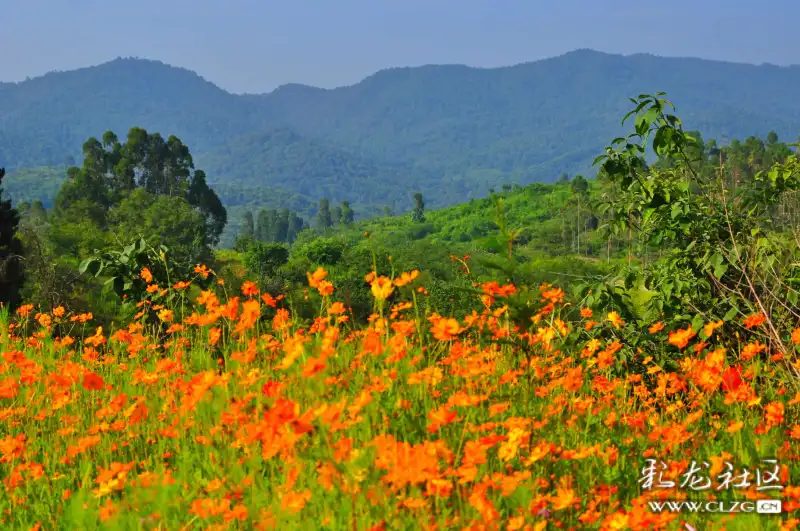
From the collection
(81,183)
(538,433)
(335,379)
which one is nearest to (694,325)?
(538,433)

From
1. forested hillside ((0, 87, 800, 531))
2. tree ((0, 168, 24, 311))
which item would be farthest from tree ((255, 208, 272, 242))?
forested hillside ((0, 87, 800, 531))

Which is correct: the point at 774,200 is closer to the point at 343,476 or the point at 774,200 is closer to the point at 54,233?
the point at 343,476

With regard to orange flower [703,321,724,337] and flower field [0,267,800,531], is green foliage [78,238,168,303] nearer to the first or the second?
flower field [0,267,800,531]

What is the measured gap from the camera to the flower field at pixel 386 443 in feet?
7.57

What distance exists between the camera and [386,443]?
226 centimetres

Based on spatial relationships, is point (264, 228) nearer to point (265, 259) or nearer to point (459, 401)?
point (265, 259)

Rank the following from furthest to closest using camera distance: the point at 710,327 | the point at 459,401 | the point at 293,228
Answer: the point at 293,228, the point at 710,327, the point at 459,401

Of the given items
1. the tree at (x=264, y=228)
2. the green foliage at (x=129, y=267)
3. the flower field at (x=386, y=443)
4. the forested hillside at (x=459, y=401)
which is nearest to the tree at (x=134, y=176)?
the green foliage at (x=129, y=267)

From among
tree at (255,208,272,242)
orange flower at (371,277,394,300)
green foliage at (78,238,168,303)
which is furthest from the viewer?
tree at (255,208,272,242)

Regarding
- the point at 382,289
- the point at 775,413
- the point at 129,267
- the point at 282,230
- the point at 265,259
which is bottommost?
the point at 282,230

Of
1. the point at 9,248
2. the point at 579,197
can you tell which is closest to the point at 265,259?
the point at 9,248

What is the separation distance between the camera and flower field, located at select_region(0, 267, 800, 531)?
2307 millimetres

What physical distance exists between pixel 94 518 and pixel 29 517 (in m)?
0.50

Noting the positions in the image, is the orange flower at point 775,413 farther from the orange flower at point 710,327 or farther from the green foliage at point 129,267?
the green foliage at point 129,267
